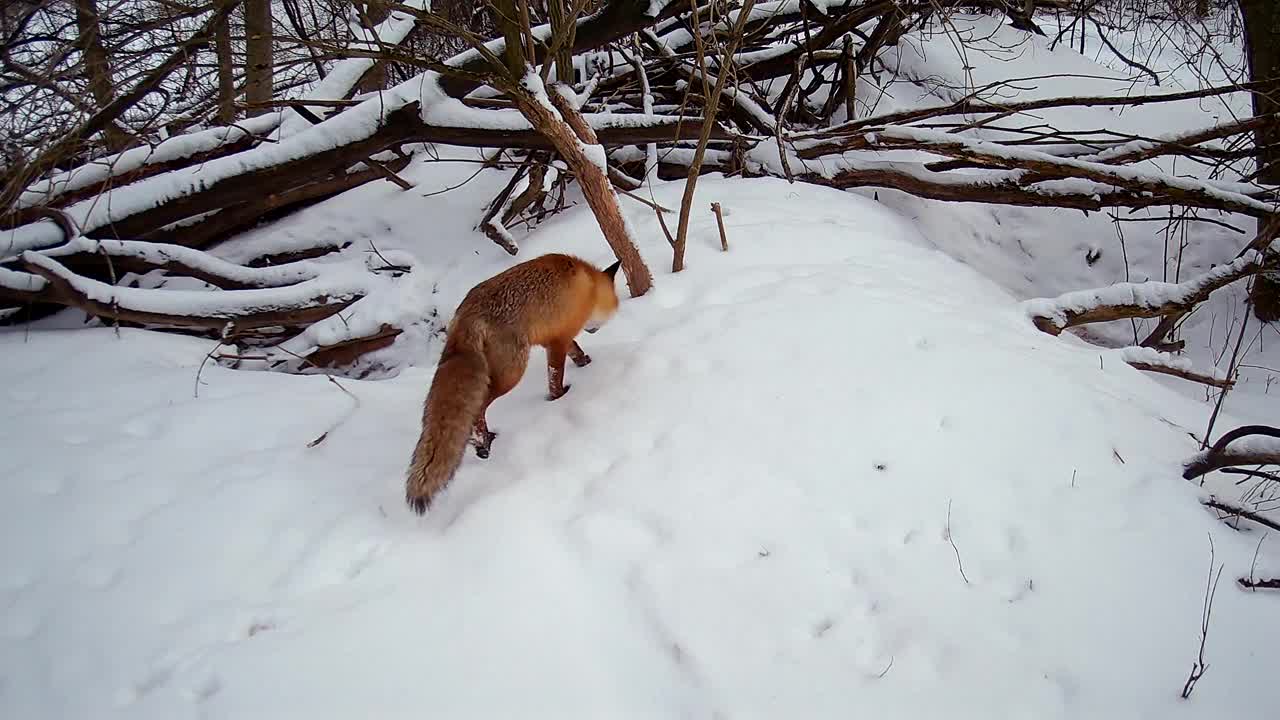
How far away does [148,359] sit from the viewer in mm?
4664

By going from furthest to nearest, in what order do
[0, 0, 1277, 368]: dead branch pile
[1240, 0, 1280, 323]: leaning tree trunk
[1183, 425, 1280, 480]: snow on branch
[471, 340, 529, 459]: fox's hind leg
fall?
[1240, 0, 1280, 323]: leaning tree trunk, [0, 0, 1277, 368]: dead branch pile, [471, 340, 529, 459]: fox's hind leg, [1183, 425, 1280, 480]: snow on branch

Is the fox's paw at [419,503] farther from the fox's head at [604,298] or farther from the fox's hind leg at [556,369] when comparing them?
the fox's head at [604,298]

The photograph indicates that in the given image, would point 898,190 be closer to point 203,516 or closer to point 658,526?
point 658,526

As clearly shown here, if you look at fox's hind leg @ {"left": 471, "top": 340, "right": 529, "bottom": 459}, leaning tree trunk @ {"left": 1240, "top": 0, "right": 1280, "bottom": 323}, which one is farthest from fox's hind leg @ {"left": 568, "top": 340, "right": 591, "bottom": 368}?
leaning tree trunk @ {"left": 1240, "top": 0, "right": 1280, "bottom": 323}

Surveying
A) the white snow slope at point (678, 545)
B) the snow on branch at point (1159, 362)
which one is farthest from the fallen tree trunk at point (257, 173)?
the snow on branch at point (1159, 362)

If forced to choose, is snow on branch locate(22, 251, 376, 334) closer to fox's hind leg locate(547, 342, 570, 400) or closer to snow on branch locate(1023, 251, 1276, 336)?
fox's hind leg locate(547, 342, 570, 400)

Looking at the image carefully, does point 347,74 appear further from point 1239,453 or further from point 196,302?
point 1239,453

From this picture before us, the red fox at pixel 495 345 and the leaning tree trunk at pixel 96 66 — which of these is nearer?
the red fox at pixel 495 345

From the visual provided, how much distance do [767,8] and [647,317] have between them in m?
4.40

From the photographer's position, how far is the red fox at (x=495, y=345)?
277cm

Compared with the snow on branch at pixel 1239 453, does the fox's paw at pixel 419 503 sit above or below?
below

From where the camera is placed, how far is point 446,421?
2.85 meters

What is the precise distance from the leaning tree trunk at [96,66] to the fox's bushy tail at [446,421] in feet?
10.3

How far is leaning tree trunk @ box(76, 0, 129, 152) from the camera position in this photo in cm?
424
